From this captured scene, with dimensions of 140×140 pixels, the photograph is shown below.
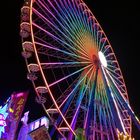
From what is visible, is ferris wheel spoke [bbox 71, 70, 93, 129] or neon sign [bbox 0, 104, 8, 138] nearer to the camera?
ferris wheel spoke [bbox 71, 70, 93, 129]

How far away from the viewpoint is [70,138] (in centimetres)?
2234

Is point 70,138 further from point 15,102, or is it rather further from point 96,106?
point 15,102

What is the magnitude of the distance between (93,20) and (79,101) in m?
7.38

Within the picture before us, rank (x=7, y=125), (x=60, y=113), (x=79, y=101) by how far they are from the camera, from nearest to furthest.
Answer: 1. (x=60, y=113)
2. (x=79, y=101)
3. (x=7, y=125)

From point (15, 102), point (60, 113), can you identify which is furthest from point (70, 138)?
point (15, 102)

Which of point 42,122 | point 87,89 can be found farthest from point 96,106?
point 42,122

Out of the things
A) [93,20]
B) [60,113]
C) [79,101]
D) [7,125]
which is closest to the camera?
[60,113]

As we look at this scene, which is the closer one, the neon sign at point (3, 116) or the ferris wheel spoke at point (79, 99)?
the ferris wheel spoke at point (79, 99)

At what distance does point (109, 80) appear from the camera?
80.6 feet

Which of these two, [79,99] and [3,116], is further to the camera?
[3,116]

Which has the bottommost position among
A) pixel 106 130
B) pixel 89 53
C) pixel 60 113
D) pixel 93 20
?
pixel 106 130

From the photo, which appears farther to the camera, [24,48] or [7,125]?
[7,125]

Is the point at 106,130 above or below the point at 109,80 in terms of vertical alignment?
below

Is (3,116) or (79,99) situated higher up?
(79,99)
